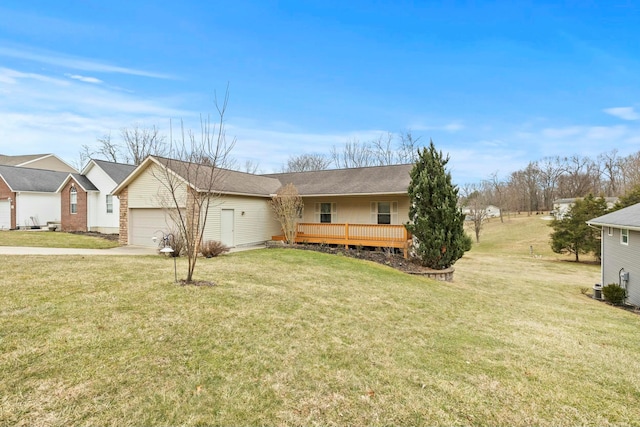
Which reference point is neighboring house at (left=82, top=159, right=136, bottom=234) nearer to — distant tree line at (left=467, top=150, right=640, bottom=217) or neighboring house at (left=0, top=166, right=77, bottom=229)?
neighboring house at (left=0, top=166, right=77, bottom=229)

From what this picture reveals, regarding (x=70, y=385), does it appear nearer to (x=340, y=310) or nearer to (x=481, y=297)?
(x=340, y=310)

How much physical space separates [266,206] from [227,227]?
3.00 metres

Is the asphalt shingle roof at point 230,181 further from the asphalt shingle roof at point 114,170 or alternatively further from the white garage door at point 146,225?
the asphalt shingle roof at point 114,170

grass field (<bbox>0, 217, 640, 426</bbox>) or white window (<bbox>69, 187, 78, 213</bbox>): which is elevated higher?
white window (<bbox>69, 187, 78, 213</bbox>)

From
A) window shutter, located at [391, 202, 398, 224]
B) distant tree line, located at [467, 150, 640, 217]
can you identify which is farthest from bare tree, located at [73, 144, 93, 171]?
distant tree line, located at [467, 150, 640, 217]

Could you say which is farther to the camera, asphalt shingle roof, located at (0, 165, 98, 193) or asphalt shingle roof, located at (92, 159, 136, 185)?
asphalt shingle roof, located at (0, 165, 98, 193)

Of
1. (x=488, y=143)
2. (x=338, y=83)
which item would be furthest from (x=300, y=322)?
(x=488, y=143)

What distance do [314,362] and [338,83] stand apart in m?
19.9

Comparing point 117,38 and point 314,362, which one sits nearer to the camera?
point 314,362

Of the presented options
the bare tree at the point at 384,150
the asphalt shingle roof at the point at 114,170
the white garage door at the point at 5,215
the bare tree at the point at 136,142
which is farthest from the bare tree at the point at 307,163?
the white garage door at the point at 5,215

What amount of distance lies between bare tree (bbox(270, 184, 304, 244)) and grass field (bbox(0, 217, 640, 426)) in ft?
26.1

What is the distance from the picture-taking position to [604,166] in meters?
51.8

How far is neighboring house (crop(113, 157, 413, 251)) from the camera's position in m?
14.9

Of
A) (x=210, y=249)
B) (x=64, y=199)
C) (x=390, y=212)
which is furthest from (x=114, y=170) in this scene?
(x=390, y=212)
